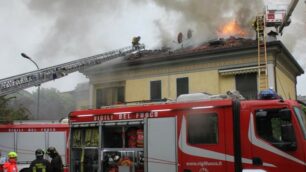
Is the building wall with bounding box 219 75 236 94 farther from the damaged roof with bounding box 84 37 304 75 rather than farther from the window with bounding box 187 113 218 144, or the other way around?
the window with bounding box 187 113 218 144

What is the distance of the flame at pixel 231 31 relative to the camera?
74.4ft

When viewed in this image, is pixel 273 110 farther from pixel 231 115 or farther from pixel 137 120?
pixel 137 120

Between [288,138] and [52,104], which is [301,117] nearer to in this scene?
[288,138]

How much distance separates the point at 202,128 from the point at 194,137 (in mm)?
249

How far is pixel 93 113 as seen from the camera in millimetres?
9617

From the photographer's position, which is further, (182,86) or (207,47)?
(207,47)

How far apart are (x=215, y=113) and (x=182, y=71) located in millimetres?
13847

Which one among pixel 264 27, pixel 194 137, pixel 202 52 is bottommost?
pixel 194 137

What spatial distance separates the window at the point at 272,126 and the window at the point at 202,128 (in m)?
0.84

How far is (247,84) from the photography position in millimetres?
19562

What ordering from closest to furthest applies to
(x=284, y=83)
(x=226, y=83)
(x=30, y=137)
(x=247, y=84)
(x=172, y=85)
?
(x=30, y=137) < (x=247, y=84) < (x=226, y=83) < (x=284, y=83) < (x=172, y=85)

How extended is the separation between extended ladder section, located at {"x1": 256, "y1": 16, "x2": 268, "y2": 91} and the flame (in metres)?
3.32

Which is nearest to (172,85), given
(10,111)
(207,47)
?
(207,47)

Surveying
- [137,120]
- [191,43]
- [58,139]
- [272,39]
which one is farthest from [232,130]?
[191,43]
